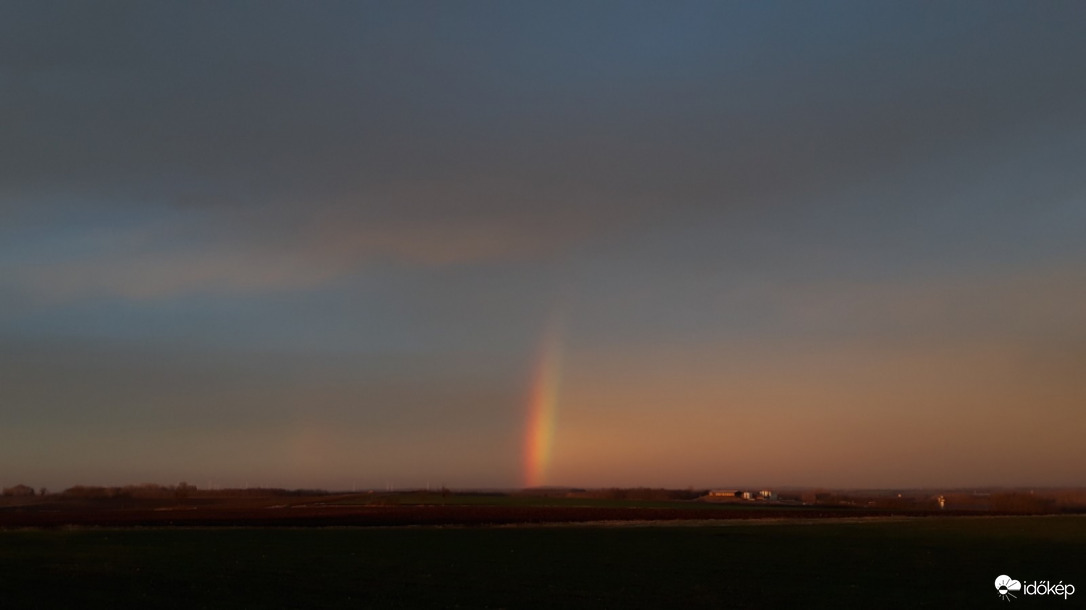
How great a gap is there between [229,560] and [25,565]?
8858 mm

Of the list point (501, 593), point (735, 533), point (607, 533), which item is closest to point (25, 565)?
point (501, 593)

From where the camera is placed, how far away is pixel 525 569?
4122cm

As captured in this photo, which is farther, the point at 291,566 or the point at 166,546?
the point at 166,546

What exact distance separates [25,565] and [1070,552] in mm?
55160

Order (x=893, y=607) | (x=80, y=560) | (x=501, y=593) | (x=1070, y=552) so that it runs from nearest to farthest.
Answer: (x=893, y=607)
(x=501, y=593)
(x=80, y=560)
(x=1070, y=552)

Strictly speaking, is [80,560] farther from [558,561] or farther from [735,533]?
[735,533]

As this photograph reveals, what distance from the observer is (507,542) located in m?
58.9

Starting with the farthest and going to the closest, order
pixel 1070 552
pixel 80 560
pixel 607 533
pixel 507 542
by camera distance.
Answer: pixel 607 533
pixel 507 542
pixel 1070 552
pixel 80 560

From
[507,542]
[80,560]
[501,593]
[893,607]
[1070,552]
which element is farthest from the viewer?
[507,542]

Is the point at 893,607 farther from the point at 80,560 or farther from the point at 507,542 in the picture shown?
the point at 80,560

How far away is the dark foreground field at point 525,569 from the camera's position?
103 ft

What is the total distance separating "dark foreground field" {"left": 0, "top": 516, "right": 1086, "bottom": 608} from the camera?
103 feet

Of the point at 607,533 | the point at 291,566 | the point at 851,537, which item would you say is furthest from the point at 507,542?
the point at 851,537

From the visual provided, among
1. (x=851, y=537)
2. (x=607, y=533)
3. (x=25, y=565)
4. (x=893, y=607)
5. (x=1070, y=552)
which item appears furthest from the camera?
(x=607, y=533)
